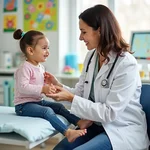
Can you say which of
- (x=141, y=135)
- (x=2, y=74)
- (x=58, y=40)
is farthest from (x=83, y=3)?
(x=141, y=135)

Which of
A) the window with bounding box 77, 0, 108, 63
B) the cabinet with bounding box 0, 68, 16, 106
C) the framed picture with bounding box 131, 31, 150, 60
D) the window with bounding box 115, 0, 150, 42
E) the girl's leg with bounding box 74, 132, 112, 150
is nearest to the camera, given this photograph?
the girl's leg with bounding box 74, 132, 112, 150

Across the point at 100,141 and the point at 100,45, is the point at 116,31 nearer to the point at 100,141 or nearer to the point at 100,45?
the point at 100,45

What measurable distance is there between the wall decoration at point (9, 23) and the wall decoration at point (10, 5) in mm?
83

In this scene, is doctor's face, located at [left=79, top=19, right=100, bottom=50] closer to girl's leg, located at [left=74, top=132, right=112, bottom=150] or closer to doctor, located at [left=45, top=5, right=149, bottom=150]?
doctor, located at [left=45, top=5, right=149, bottom=150]

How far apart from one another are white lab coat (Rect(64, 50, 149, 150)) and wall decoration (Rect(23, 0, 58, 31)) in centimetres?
176

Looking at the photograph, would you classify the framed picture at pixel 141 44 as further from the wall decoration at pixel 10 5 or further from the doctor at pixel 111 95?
the wall decoration at pixel 10 5

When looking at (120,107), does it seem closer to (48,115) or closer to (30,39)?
(48,115)

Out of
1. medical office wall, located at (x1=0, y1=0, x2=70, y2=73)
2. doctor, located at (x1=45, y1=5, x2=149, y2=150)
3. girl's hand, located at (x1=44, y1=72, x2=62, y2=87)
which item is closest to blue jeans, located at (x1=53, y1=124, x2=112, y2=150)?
doctor, located at (x1=45, y1=5, x2=149, y2=150)

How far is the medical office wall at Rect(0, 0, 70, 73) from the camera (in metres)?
3.19

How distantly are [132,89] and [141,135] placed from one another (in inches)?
10.5

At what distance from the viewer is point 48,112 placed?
1681mm

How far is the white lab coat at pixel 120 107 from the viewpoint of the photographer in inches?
58.7

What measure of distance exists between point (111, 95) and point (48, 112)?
41cm

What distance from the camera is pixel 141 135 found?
1.56 meters
